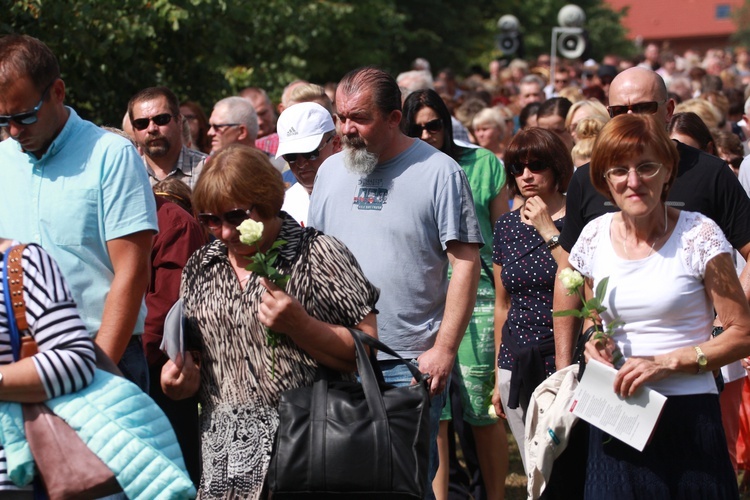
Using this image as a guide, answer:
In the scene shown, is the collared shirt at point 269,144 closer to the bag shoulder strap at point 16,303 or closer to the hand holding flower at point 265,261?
the hand holding flower at point 265,261

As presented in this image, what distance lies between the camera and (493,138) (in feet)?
30.6

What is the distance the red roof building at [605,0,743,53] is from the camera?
8788 cm

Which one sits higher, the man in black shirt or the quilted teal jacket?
the man in black shirt

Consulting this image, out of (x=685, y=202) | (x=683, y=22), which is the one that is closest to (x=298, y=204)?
(x=685, y=202)

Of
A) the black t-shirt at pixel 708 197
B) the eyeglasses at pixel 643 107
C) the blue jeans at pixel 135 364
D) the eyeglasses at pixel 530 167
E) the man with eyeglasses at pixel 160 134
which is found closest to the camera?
the blue jeans at pixel 135 364

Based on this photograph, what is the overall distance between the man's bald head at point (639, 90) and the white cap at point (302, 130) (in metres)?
1.70

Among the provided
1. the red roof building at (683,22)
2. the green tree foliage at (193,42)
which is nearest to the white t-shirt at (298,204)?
the green tree foliage at (193,42)

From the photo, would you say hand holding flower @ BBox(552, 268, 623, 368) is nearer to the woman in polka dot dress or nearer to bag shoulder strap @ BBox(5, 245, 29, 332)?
the woman in polka dot dress

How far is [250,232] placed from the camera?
3.57 metres

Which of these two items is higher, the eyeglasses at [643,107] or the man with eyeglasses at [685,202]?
the eyeglasses at [643,107]

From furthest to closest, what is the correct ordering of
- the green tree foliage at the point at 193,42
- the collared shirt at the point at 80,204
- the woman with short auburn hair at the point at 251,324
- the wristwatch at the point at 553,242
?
1. the green tree foliage at the point at 193,42
2. the wristwatch at the point at 553,242
3. the collared shirt at the point at 80,204
4. the woman with short auburn hair at the point at 251,324

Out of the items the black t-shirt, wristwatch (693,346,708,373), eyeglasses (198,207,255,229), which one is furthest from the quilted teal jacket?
the black t-shirt

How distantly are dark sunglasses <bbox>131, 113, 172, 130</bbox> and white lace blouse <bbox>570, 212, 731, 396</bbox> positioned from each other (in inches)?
137

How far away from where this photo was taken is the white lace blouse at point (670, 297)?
155 inches
